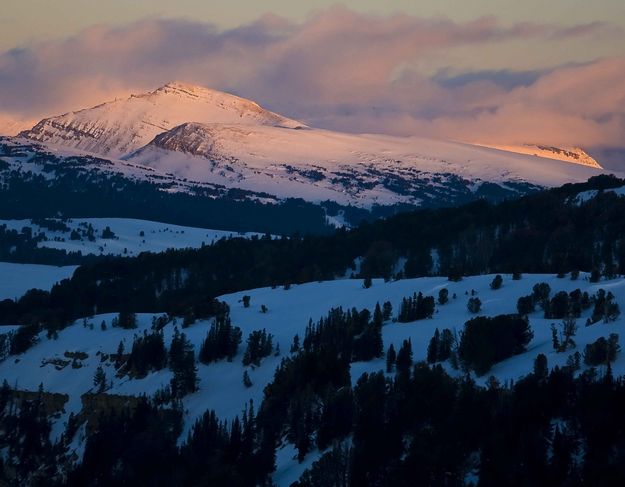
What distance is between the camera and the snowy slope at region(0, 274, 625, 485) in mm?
80312

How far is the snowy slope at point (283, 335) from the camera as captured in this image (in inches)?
3162

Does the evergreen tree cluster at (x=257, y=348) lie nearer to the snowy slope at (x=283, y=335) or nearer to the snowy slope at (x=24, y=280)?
the snowy slope at (x=283, y=335)

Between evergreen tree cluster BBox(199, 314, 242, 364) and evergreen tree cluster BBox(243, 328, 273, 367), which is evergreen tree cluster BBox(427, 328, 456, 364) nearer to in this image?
evergreen tree cluster BBox(243, 328, 273, 367)

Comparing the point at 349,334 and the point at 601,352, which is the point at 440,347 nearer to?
the point at 349,334

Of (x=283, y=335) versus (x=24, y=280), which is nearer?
(x=283, y=335)

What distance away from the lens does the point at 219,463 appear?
247 ft

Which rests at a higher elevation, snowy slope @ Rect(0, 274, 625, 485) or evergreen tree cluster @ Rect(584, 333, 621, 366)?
evergreen tree cluster @ Rect(584, 333, 621, 366)

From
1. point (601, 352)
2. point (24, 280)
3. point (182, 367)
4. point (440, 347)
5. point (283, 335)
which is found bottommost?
point (24, 280)

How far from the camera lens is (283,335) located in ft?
325

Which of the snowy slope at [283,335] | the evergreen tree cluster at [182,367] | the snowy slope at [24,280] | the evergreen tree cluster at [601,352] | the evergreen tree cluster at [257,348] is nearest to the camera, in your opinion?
the evergreen tree cluster at [601,352]

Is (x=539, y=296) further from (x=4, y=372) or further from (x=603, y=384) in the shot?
(x=4, y=372)

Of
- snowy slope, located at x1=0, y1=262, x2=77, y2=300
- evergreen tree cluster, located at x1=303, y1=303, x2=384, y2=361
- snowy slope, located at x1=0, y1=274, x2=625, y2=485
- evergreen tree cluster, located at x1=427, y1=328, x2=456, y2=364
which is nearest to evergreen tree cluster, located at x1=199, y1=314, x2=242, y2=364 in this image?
snowy slope, located at x1=0, y1=274, x2=625, y2=485

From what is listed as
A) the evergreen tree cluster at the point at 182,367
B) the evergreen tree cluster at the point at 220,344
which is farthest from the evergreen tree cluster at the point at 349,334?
the evergreen tree cluster at the point at 182,367

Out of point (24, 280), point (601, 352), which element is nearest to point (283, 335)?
point (601, 352)
